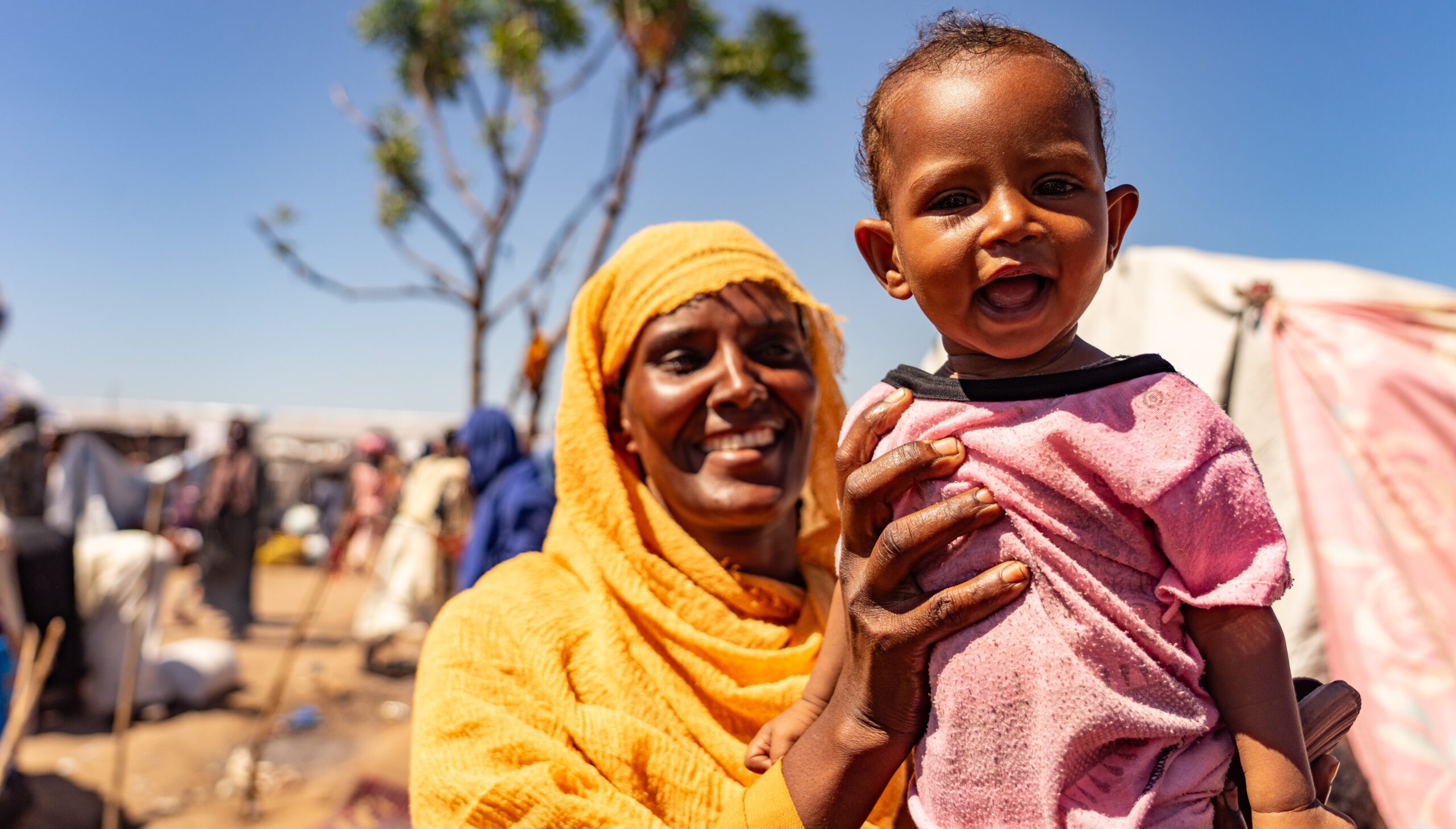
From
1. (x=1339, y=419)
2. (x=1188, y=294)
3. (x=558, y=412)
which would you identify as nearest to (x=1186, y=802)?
(x=558, y=412)

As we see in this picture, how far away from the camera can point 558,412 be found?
231 cm

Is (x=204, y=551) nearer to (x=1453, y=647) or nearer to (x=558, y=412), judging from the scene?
(x=558, y=412)

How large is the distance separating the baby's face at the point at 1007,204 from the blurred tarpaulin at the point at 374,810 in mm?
3699

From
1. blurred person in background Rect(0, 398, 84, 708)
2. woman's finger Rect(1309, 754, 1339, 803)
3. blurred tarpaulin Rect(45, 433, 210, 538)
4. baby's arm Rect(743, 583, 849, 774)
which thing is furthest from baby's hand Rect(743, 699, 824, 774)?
blurred tarpaulin Rect(45, 433, 210, 538)

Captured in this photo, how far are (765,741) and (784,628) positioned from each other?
0.40m

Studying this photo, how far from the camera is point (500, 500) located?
588 cm

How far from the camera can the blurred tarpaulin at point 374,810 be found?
4.11 meters

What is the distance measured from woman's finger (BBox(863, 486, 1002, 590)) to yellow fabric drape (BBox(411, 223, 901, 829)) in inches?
21.6

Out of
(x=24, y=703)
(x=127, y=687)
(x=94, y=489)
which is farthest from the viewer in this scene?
(x=94, y=489)

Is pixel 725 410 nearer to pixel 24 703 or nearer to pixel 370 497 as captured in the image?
pixel 24 703

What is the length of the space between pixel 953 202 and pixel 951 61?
220 millimetres

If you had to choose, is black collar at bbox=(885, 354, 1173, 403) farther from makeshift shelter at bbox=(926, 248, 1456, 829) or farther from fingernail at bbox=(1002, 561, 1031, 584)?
makeshift shelter at bbox=(926, 248, 1456, 829)

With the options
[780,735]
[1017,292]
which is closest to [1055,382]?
[1017,292]

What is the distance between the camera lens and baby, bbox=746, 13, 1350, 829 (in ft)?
4.01
